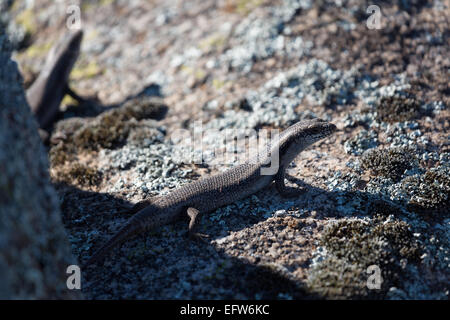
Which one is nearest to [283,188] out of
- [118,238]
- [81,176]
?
→ [118,238]

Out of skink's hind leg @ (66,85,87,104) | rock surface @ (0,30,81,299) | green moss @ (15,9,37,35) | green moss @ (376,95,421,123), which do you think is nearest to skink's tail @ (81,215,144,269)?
rock surface @ (0,30,81,299)

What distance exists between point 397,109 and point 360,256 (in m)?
4.44

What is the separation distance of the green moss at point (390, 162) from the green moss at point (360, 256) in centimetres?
128

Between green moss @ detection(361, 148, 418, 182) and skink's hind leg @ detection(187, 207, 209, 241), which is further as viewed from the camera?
green moss @ detection(361, 148, 418, 182)

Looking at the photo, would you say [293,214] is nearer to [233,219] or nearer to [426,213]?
[233,219]

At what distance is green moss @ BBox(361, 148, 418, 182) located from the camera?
812 centimetres

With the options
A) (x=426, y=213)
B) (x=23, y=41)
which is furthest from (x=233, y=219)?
(x=23, y=41)

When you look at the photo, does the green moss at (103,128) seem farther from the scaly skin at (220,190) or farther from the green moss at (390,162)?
the green moss at (390,162)

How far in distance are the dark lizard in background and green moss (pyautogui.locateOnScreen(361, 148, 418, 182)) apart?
8.83 m

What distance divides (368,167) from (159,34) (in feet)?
29.5

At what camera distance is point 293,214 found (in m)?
7.67

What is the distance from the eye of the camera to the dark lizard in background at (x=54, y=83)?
1265 centimetres

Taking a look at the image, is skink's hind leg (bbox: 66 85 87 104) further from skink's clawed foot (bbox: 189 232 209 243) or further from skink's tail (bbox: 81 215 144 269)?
skink's clawed foot (bbox: 189 232 209 243)

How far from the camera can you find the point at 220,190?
7871mm
